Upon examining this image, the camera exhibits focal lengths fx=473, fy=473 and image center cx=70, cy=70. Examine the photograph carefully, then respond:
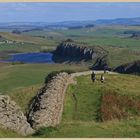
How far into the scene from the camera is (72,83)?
58.1 m

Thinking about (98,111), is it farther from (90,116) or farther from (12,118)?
(12,118)

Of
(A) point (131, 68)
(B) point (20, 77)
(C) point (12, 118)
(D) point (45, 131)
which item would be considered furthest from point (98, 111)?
(A) point (131, 68)

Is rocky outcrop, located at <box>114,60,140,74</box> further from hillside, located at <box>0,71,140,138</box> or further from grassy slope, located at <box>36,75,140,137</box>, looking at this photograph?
hillside, located at <box>0,71,140,138</box>

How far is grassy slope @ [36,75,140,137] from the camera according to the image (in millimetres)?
27359

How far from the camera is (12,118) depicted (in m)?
30.5

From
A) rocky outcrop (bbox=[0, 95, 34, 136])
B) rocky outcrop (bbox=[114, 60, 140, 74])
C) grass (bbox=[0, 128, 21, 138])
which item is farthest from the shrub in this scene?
rocky outcrop (bbox=[114, 60, 140, 74])

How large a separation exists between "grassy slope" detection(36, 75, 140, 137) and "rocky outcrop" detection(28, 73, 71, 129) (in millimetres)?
854

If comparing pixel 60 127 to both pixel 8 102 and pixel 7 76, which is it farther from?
pixel 7 76

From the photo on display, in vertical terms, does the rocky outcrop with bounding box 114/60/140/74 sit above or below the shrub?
below

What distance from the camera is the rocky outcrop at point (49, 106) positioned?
33.9 metres

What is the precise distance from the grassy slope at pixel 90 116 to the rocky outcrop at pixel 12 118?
2.41m

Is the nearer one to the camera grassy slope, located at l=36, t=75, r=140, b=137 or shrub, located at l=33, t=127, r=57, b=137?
shrub, located at l=33, t=127, r=57, b=137

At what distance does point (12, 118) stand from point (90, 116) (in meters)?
14.5

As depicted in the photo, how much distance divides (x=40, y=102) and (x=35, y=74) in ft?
374
